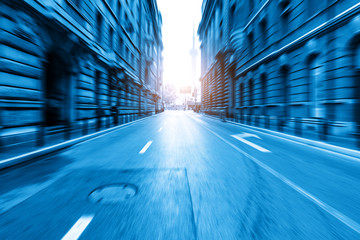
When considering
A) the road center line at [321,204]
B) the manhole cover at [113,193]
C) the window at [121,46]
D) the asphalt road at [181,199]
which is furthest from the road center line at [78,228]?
the window at [121,46]

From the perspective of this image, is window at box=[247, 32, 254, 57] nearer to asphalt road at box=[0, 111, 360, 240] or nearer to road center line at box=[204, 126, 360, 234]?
asphalt road at box=[0, 111, 360, 240]

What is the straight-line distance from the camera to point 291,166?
4.88 m

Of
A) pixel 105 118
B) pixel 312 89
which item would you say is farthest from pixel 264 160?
pixel 105 118

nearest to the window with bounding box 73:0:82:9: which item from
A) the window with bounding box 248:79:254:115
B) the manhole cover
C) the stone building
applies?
the stone building

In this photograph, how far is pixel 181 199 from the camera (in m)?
3.01

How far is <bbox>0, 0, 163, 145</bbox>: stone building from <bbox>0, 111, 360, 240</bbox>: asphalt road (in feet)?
12.8

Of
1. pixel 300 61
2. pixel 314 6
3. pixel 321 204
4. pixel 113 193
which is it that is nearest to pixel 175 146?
pixel 113 193

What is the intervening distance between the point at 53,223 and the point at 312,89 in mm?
13093

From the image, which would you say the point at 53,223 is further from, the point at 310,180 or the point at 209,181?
the point at 310,180

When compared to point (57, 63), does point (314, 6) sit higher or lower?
higher

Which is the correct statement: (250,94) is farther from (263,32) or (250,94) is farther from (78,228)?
(78,228)

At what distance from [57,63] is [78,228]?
11.3 meters

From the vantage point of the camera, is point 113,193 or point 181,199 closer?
point 181,199

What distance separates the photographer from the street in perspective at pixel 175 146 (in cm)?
244
